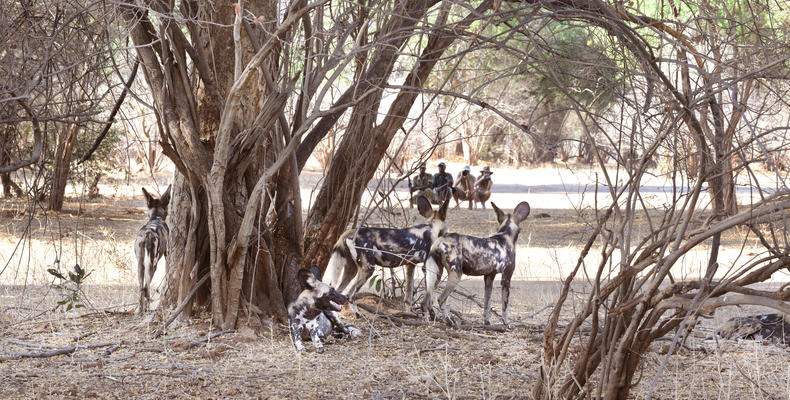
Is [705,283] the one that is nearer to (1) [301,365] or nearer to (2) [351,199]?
(1) [301,365]

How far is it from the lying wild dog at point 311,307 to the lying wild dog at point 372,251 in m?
0.69

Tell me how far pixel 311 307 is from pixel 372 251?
0.91 m

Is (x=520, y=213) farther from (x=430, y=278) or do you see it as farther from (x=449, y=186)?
(x=449, y=186)

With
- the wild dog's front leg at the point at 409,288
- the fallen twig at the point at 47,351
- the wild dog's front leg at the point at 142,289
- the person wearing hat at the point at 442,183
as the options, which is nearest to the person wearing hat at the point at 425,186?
the person wearing hat at the point at 442,183

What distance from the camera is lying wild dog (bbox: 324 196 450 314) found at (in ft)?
20.2

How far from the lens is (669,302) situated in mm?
3109

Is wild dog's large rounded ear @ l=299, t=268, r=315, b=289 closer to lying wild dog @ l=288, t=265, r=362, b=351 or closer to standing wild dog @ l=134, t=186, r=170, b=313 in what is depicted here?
lying wild dog @ l=288, t=265, r=362, b=351

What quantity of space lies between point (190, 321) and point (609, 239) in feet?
11.4

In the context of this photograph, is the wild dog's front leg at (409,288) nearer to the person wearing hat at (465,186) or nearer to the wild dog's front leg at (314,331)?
the wild dog's front leg at (314,331)

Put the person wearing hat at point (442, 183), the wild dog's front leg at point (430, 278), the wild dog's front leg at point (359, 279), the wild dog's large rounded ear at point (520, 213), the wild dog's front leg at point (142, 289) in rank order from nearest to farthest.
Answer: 1. the wild dog's front leg at point (359, 279)
2. the wild dog's front leg at point (430, 278)
3. the wild dog's front leg at point (142, 289)
4. the wild dog's large rounded ear at point (520, 213)
5. the person wearing hat at point (442, 183)

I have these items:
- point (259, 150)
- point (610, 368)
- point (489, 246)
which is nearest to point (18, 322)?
point (259, 150)

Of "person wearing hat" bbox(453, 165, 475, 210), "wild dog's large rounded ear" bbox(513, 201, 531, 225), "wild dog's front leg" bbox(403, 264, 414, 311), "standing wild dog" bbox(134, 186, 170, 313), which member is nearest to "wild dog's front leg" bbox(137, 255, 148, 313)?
"standing wild dog" bbox(134, 186, 170, 313)

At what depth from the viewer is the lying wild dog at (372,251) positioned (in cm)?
617

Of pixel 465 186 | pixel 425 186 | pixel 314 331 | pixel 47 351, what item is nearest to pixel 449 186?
pixel 425 186
